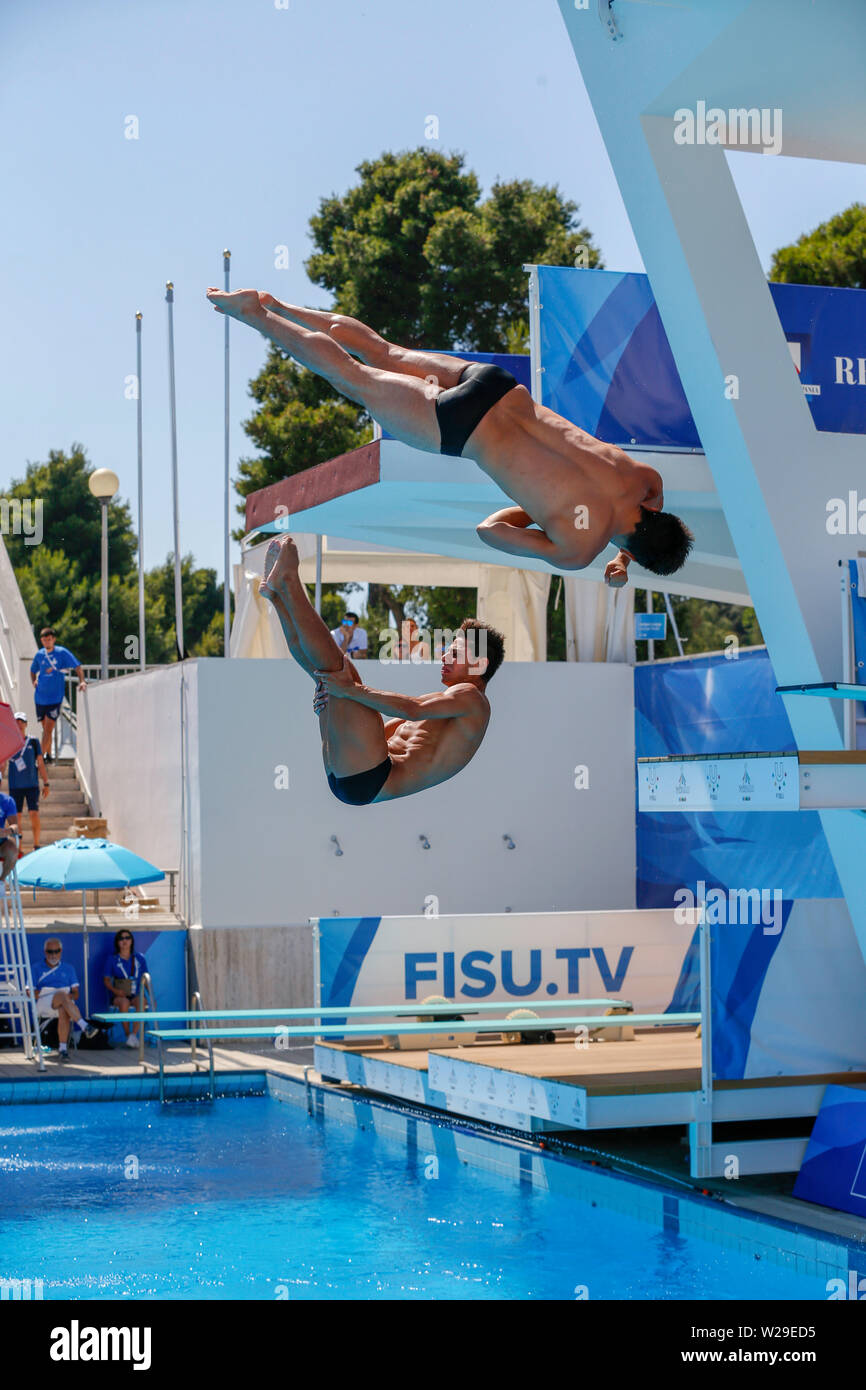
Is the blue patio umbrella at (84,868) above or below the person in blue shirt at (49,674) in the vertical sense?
below

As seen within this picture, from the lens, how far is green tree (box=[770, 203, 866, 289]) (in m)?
29.3

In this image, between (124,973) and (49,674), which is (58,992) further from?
(49,674)

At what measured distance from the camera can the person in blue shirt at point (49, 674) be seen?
2092cm

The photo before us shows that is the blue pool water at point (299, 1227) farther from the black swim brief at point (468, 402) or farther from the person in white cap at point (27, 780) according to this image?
the person in white cap at point (27, 780)

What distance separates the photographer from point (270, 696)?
17438 mm

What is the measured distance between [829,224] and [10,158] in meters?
27.0

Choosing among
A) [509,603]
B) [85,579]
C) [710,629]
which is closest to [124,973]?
[509,603]

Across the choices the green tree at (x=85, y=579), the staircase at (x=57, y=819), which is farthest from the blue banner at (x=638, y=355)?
the green tree at (x=85, y=579)

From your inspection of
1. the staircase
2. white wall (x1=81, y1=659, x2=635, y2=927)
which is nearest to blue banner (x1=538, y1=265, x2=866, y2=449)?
white wall (x1=81, y1=659, x2=635, y2=927)

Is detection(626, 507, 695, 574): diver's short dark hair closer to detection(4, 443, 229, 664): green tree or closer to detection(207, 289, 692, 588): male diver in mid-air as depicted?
detection(207, 289, 692, 588): male diver in mid-air

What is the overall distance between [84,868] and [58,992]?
1.41 metres

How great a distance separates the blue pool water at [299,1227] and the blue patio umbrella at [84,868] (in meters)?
2.27

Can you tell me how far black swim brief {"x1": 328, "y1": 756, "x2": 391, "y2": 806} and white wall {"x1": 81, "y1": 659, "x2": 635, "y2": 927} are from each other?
11.7m
